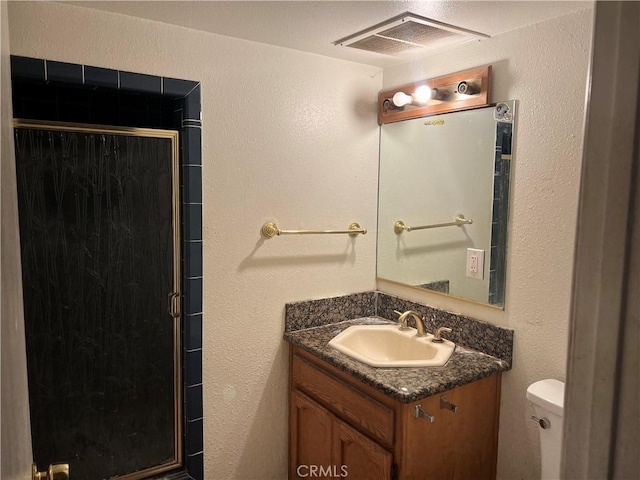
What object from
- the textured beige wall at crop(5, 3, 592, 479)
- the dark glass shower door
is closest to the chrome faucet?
the textured beige wall at crop(5, 3, 592, 479)

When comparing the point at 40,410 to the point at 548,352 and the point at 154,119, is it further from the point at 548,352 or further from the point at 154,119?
the point at 548,352

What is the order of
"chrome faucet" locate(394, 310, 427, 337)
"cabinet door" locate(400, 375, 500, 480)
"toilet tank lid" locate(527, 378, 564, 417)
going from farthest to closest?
1. "chrome faucet" locate(394, 310, 427, 337)
2. "cabinet door" locate(400, 375, 500, 480)
3. "toilet tank lid" locate(527, 378, 564, 417)

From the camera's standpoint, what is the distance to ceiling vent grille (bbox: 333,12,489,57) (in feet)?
5.84

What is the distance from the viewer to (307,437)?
7.35 feet

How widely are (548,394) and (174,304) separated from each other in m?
1.56

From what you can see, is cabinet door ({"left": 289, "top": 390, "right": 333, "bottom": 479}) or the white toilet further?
cabinet door ({"left": 289, "top": 390, "right": 333, "bottom": 479})

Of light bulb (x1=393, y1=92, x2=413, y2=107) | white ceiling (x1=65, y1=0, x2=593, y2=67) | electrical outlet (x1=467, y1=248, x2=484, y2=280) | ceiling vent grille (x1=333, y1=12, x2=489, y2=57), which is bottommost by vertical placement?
electrical outlet (x1=467, y1=248, x2=484, y2=280)

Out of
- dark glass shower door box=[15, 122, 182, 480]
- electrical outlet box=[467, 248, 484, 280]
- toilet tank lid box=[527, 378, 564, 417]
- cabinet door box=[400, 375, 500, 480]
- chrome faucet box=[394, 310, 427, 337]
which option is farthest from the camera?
chrome faucet box=[394, 310, 427, 337]

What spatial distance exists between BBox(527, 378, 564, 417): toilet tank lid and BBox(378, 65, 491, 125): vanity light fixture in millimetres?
1112

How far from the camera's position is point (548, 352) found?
181 centimetres

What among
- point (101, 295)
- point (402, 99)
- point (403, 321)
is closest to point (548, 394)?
point (403, 321)

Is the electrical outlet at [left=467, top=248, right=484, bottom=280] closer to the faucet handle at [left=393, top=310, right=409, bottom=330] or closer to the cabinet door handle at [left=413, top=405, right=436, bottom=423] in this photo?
the faucet handle at [left=393, top=310, right=409, bottom=330]

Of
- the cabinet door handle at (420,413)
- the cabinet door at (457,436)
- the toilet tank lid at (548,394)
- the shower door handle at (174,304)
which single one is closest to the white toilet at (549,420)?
the toilet tank lid at (548,394)

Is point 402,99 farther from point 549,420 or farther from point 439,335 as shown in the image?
point 549,420
